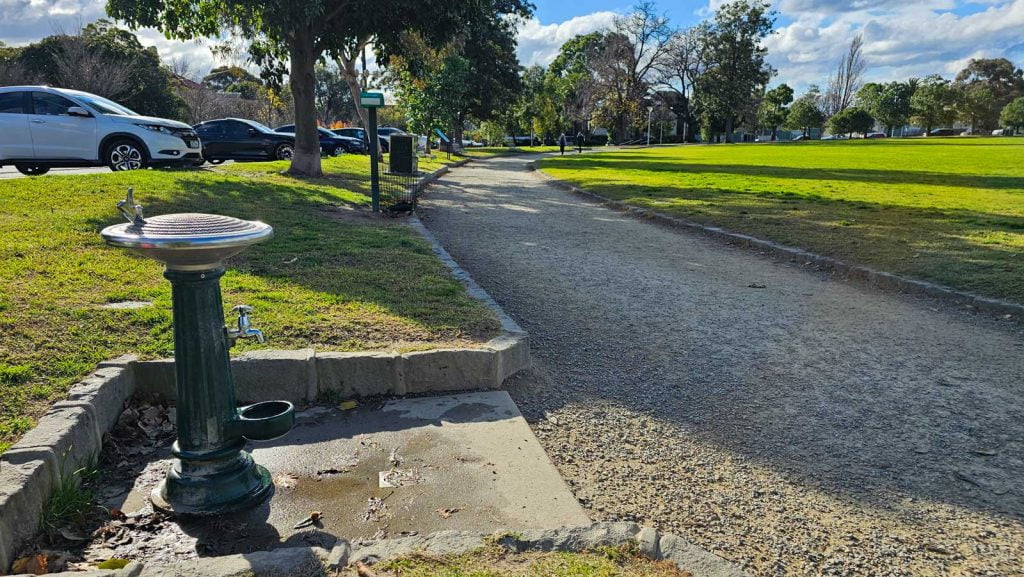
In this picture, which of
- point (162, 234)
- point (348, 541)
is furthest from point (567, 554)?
point (162, 234)

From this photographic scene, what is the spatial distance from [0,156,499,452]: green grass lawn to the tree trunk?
6120 mm

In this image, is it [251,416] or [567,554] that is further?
[251,416]

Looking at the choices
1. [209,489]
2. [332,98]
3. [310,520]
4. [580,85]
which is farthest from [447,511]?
[332,98]

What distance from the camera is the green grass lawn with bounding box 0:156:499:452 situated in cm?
370

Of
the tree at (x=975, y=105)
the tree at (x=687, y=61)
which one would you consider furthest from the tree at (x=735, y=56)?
the tree at (x=975, y=105)

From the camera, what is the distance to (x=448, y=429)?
138 inches

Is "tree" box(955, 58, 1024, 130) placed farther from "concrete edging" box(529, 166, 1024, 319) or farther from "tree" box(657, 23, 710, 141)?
"concrete edging" box(529, 166, 1024, 319)

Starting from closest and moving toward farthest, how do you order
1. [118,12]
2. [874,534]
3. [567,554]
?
[567,554] → [874,534] → [118,12]

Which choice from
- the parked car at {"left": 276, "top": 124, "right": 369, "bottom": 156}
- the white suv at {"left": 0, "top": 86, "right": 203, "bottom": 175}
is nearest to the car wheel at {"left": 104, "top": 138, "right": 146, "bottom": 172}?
the white suv at {"left": 0, "top": 86, "right": 203, "bottom": 175}

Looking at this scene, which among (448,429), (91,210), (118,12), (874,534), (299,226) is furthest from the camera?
(118,12)

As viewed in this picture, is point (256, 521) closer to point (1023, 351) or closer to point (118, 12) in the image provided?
point (1023, 351)

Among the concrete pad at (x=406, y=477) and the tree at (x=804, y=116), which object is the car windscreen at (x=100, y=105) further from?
the tree at (x=804, y=116)

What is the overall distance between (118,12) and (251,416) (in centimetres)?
1408

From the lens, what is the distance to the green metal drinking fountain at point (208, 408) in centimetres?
261
